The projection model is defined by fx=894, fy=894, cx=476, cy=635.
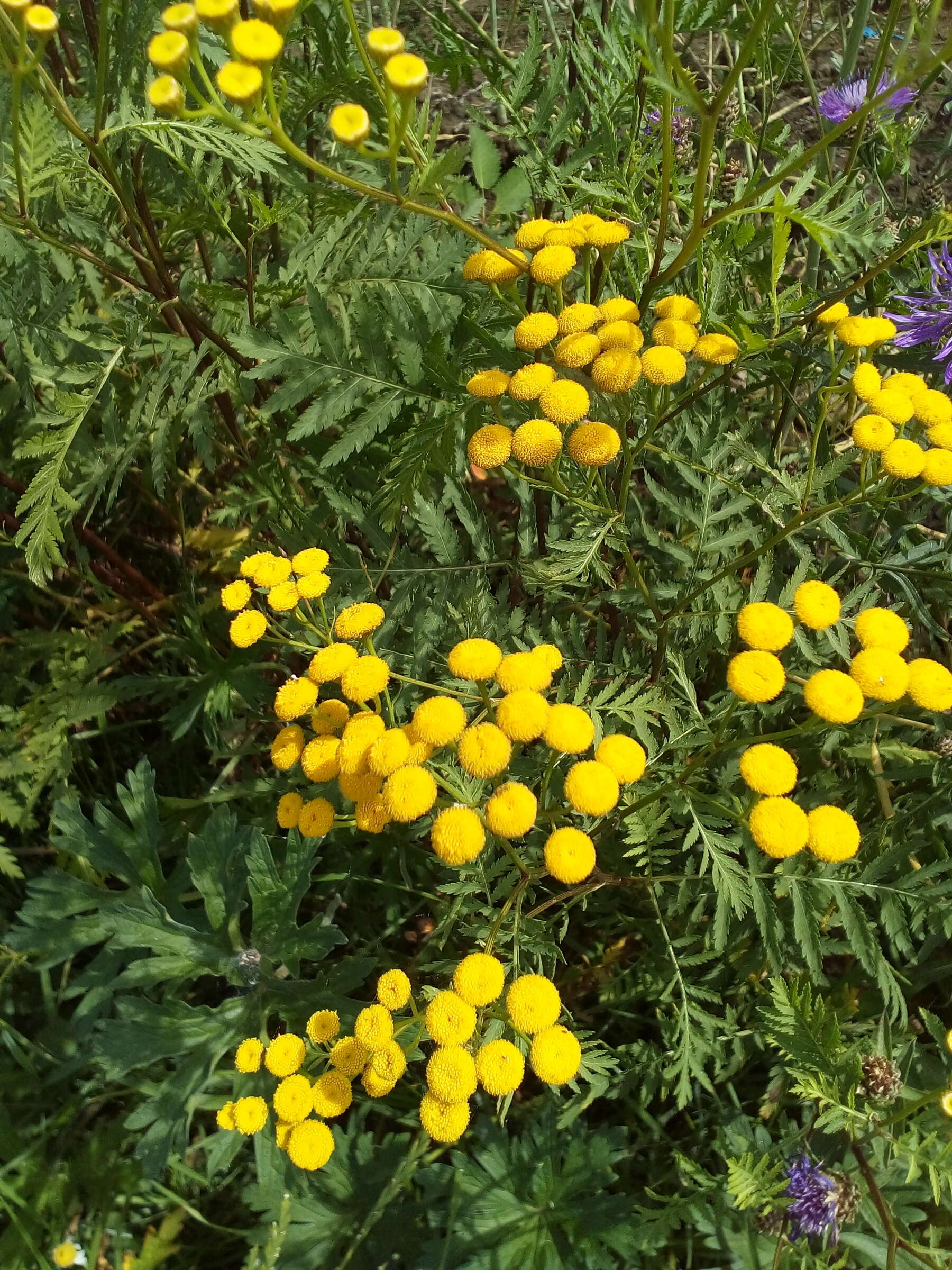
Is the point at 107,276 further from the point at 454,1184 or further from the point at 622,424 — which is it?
the point at 454,1184

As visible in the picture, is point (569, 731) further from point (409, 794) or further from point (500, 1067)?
point (500, 1067)

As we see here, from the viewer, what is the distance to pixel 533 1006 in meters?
1.54

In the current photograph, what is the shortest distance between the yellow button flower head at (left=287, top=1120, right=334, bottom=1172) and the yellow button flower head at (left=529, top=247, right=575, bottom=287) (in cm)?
164

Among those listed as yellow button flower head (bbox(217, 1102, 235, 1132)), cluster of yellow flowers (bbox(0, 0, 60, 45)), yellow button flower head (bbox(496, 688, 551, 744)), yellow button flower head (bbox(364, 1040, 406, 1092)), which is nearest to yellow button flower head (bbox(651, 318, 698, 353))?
yellow button flower head (bbox(496, 688, 551, 744))

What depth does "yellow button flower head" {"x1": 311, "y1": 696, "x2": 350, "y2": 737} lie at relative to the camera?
1818mm

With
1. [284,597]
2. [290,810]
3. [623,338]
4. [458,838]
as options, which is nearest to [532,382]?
[623,338]

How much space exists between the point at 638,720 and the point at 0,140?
204 centimetres

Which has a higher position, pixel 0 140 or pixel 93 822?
pixel 0 140

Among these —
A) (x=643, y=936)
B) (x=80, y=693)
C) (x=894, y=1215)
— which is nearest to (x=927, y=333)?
(x=643, y=936)

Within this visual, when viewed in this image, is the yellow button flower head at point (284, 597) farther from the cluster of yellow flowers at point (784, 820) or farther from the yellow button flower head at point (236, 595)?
the cluster of yellow flowers at point (784, 820)

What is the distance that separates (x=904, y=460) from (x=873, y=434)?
8 cm

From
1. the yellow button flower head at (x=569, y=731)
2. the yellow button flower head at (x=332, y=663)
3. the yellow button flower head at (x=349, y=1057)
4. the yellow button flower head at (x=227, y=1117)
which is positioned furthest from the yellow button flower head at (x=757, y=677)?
the yellow button flower head at (x=227, y=1117)

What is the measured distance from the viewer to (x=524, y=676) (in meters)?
1.63

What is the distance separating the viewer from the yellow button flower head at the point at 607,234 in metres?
1.71
